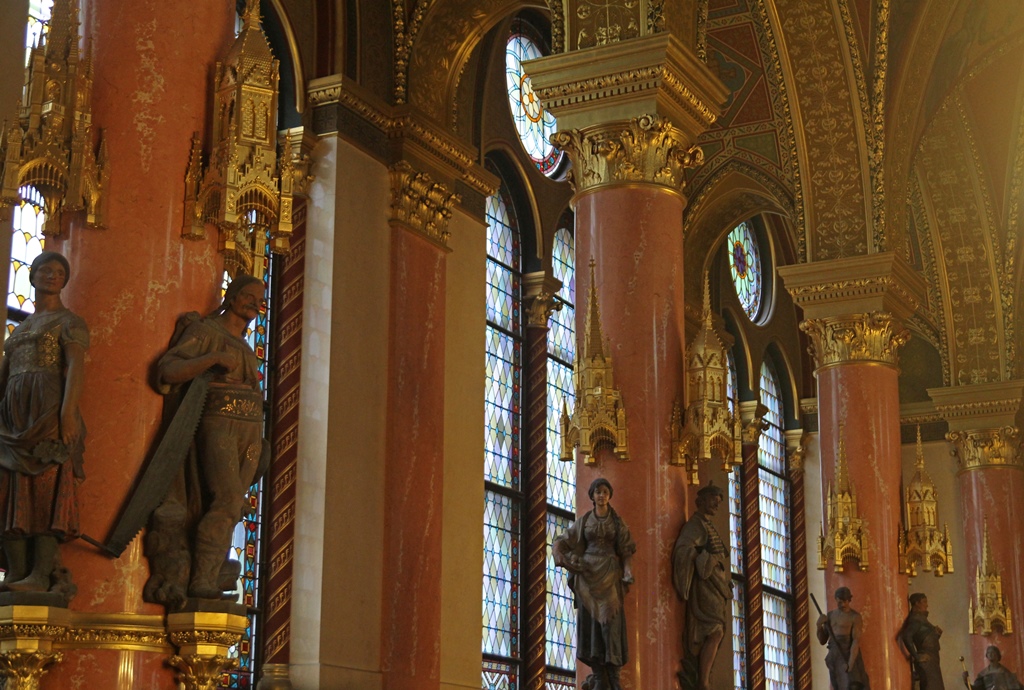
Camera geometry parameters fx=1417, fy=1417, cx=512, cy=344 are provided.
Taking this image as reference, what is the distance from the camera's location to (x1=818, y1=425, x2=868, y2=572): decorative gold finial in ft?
45.4

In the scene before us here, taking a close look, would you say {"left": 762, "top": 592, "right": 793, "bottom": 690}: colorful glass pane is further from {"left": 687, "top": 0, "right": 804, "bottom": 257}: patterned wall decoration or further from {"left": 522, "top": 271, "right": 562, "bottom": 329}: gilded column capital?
{"left": 522, "top": 271, "right": 562, "bottom": 329}: gilded column capital

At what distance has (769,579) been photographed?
22.7 m

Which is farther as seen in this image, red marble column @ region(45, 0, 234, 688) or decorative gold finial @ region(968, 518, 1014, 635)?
decorative gold finial @ region(968, 518, 1014, 635)

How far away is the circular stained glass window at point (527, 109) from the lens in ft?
53.5

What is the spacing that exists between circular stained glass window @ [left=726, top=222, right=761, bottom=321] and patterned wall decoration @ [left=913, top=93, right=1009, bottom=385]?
10.9ft

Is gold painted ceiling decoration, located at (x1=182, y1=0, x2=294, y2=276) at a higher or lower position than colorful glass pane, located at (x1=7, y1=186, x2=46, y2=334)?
lower

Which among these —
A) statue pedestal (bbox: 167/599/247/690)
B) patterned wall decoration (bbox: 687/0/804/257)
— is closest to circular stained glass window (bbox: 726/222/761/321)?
patterned wall decoration (bbox: 687/0/804/257)

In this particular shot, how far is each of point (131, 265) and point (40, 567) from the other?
118 centimetres

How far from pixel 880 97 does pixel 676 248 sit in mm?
5311

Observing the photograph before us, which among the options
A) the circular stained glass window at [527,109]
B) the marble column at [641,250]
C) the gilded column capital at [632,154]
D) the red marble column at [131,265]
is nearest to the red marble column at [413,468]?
the marble column at [641,250]

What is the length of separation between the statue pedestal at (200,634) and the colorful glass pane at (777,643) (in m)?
17.9

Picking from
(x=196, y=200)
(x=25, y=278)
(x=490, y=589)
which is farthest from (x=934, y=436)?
(x=196, y=200)

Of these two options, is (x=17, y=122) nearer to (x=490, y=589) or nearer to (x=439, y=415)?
(x=439, y=415)

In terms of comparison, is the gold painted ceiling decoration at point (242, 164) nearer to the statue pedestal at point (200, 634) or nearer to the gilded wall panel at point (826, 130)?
the statue pedestal at point (200, 634)
